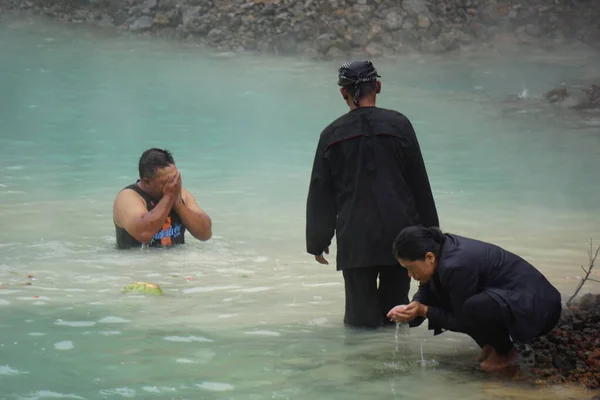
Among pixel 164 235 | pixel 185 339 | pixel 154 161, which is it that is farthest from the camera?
pixel 164 235

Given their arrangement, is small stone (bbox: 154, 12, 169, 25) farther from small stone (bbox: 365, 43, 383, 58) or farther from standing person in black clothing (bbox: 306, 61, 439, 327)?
standing person in black clothing (bbox: 306, 61, 439, 327)

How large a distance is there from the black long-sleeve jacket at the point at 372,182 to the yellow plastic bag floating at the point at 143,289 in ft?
6.01

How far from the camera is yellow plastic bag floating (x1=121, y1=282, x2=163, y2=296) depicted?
286 inches

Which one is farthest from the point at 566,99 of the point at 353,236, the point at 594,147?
the point at 353,236

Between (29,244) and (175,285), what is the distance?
7.46 ft

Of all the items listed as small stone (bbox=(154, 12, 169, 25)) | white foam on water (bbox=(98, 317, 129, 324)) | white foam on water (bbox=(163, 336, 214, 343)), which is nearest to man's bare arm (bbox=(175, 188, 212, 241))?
white foam on water (bbox=(98, 317, 129, 324))

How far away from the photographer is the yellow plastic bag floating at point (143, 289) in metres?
7.26

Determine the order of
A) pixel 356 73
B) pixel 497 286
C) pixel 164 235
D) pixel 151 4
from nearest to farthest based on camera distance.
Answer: pixel 497 286
pixel 356 73
pixel 164 235
pixel 151 4

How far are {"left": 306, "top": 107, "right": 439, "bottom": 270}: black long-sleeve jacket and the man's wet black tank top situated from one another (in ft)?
9.87

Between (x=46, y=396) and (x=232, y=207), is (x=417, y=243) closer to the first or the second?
(x=46, y=396)

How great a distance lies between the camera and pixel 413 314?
5184 mm

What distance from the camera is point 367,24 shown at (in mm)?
26047

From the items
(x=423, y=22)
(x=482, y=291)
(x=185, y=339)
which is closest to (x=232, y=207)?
(x=185, y=339)

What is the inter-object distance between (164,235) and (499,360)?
4.18m
